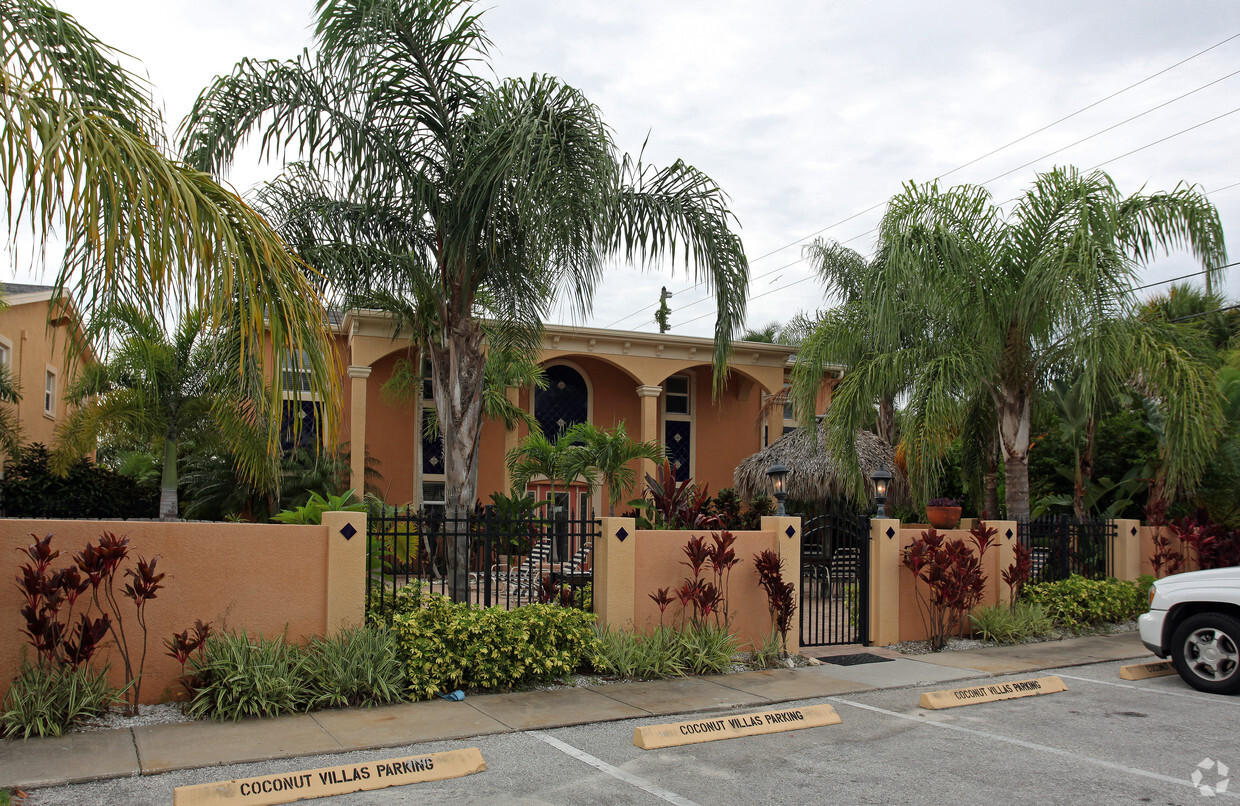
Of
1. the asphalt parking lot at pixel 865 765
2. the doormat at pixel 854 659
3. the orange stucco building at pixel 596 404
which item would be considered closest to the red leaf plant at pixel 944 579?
the doormat at pixel 854 659

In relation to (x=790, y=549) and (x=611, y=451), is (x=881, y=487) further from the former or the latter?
(x=611, y=451)

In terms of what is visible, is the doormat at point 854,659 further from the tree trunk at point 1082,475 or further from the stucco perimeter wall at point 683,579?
the tree trunk at point 1082,475

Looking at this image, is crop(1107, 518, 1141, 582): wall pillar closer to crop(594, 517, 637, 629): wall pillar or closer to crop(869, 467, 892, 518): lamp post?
crop(869, 467, 892, 518): lamp post

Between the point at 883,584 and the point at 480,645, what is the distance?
18.0 ft

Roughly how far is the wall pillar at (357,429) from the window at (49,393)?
7.21m

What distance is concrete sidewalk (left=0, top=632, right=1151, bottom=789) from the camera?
5.86 metres

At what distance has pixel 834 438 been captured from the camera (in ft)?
47.3

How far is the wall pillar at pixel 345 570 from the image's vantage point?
7918 mm

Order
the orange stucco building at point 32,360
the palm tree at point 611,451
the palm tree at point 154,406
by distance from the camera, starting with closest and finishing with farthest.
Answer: the palm tree at point 154,406
the orange stucco building at point 32,360
the palm tree at point 611,451

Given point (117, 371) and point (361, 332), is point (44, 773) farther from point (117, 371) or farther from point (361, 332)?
point (361, 332)

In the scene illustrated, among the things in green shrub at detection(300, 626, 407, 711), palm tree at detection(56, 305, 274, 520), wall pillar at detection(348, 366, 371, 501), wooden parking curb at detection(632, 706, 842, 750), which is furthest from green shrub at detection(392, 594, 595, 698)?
wall pillar at detection(348, 366, 371, 501)

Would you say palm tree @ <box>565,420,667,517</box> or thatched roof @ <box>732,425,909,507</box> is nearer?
palm tree @ <box>565,420,667,517</box>

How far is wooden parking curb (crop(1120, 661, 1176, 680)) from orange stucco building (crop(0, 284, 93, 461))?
17258mm

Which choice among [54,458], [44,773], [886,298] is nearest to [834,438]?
[886,298]
